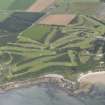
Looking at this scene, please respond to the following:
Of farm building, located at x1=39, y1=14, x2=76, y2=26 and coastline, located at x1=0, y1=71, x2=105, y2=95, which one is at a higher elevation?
farm building, located at x1=39, y1=14, x2=76, y2=26

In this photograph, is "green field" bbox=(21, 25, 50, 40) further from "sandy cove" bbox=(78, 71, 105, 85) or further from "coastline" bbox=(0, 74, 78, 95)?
"sandy cove" bbox=(78, 71, 105, 85)

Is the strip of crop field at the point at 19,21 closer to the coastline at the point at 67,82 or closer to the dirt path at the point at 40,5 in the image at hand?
the dirt path at the point at 40,5

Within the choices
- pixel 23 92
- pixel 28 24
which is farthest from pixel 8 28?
pixel 23 92

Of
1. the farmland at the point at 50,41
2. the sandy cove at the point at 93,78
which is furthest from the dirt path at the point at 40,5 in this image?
the sandy cove at the point at 93,78

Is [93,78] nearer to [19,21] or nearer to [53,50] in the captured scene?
[53,50]

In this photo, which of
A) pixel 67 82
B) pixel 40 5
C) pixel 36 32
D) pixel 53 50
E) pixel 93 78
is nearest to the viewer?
pixel 67 82

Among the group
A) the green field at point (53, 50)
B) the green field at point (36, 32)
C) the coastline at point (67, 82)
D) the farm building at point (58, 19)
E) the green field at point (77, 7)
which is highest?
the green field at point (77, 7)

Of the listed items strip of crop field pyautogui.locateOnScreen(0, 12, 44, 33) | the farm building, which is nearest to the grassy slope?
strip of crop field pyautogui.locateOnScreen(0, 12, 44, 33)

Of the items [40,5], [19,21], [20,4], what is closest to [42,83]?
[19,21]
